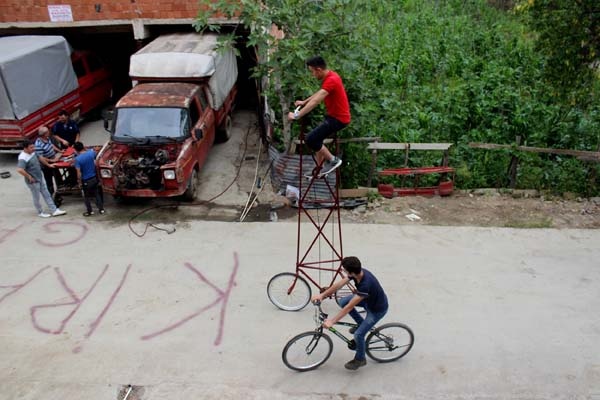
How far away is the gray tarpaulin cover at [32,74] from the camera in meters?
10.5

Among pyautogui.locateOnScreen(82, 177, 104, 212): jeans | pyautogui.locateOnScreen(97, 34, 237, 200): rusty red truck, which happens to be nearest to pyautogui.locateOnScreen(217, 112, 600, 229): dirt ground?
pyautogui.locateOnScreen(97, 34, 237, 200): rusty red truck

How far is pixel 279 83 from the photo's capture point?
8820 millimetres

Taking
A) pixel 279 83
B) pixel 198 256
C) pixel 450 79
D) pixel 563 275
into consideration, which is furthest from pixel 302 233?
pixel 450 79

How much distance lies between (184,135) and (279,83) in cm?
218

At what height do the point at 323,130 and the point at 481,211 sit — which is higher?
the point at 323,130

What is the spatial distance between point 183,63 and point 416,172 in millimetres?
5783

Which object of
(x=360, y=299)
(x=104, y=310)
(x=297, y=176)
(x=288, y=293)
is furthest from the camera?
(x=297, y=176)

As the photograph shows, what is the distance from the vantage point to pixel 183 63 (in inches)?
420

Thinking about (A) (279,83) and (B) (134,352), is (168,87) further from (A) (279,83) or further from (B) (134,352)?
(B) (134,352)

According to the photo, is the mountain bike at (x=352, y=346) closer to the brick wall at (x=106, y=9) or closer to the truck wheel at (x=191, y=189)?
the truck wheel at (x=191, y=189)

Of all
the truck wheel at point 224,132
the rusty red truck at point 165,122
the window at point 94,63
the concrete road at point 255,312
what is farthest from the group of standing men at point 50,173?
the window at point 94,63

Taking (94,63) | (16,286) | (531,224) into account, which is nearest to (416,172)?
(531,224)

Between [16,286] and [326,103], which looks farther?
[16,286]

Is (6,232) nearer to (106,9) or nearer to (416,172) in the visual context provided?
(106,9)
